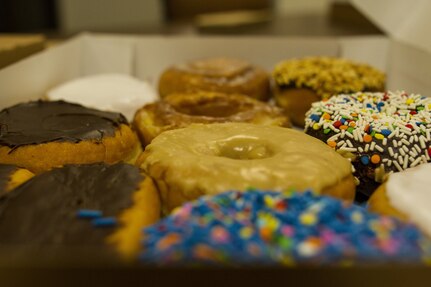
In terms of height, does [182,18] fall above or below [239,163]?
below

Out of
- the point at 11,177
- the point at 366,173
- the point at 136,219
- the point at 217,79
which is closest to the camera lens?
the point at 136,219

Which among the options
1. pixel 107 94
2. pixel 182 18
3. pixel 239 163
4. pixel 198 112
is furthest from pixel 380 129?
pixel 182 18

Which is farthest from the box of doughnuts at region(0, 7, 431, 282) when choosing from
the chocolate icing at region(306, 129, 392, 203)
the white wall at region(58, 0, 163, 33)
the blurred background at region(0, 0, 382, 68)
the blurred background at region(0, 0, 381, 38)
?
the white wall at region(58, 0, 163, 33)

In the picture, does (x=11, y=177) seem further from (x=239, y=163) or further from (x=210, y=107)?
(x=210, y=107)

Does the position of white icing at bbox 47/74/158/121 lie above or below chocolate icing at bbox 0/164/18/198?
below

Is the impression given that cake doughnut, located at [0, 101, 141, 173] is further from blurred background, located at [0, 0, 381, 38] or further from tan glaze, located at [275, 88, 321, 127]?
blurred background, located at [0, 0, 381, 38]

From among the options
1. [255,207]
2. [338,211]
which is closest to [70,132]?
[255,207]

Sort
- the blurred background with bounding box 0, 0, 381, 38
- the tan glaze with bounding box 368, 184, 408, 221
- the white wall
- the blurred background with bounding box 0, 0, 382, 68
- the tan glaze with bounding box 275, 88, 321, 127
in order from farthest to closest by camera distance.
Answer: the white wall, the blurred background with bounding box 0, 0, 381, 38, the blurred background with bounding box 0, 0, 382, 68, the tan glaze with bounding box 275, 88, 321, 127, the tan glaze with bounding box 368, 184, 408, 221
